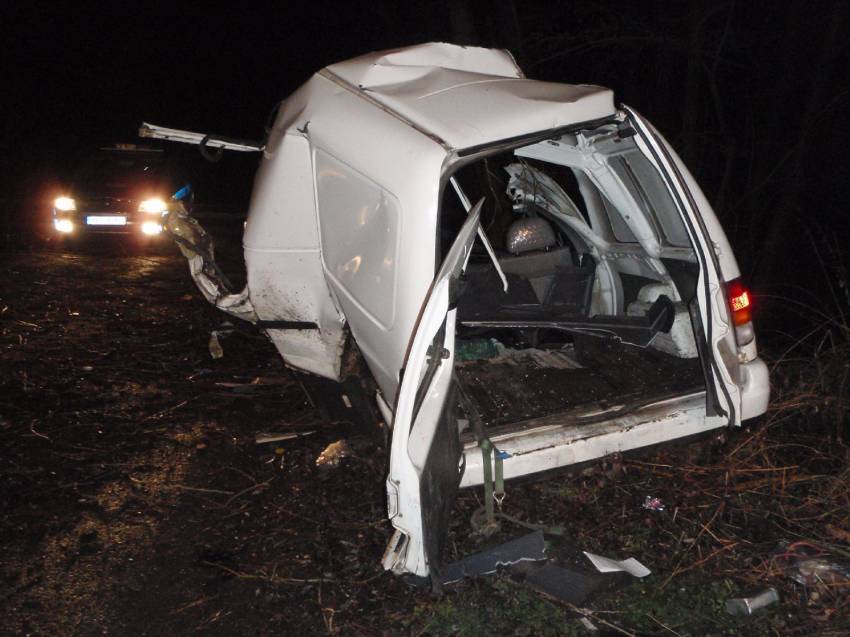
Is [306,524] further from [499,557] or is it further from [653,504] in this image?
[653,504]

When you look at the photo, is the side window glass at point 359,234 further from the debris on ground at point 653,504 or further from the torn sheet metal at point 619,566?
the debris on ground at point 653,504

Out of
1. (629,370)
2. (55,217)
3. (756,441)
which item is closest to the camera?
(756,441)

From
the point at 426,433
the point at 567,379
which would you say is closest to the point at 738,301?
the point at 567,379

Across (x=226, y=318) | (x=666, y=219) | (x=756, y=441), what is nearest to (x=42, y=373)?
(x=226, y=318)

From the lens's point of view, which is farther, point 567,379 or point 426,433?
point 567,379

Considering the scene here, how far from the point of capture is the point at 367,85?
355 cm

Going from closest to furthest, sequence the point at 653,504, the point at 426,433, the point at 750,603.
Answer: the point at 426,433
the point at 750,603
the point at 653,504

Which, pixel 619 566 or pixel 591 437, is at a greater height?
pixel 591 437

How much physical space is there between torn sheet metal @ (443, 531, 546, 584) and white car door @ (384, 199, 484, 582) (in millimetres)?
Answer: 282

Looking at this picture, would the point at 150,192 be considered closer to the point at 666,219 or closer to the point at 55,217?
the point at 55,217

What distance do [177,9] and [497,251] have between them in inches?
882

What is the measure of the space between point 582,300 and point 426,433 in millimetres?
2533

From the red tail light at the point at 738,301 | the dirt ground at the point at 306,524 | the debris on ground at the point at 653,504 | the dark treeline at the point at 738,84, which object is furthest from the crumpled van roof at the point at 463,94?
the dark treeline at the point at 738,84

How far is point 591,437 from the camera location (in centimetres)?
336
